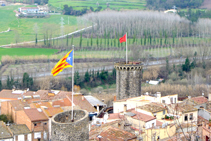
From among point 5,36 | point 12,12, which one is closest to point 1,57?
point 5,36

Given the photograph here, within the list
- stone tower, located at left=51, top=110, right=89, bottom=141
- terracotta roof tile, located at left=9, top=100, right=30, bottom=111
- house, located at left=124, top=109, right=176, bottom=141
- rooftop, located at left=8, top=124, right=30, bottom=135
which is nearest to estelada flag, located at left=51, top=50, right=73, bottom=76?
stone tower, located at left=51, top=110, right=89, bottom=141

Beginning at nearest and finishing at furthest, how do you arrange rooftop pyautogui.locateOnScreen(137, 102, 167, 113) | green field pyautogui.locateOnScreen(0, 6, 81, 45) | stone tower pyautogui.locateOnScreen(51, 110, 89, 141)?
1. stone tower pyautogui.locateOnScreen(51, 110, 89, 141)
2. rooftop pyautogui.locateOnScreen(137, 102, 167, 113)
3. green field pyautogui.locateOnScreen(0, 6, 81, 45)

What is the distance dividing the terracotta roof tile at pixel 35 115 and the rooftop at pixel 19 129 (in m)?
0.82

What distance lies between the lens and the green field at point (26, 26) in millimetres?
84938

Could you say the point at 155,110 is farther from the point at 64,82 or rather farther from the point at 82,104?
the point at 64,82

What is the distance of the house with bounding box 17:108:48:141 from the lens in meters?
30.2

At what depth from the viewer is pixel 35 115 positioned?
31031mm

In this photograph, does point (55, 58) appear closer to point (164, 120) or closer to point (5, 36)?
point (5, 36)

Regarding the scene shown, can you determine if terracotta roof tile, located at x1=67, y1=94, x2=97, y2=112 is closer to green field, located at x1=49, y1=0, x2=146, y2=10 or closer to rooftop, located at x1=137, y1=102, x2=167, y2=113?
rooftop, located at x1=137, y1=102, x2=167, y2=113

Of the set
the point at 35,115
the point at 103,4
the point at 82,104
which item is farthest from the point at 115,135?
the point at 103,4

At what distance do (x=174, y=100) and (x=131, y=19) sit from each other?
6143 cm

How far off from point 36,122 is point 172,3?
98.4 m

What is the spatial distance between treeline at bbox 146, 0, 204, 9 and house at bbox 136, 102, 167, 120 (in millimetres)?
93484

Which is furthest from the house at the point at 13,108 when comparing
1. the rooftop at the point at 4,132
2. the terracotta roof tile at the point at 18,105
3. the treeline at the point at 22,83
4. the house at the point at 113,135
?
the treeline at the point at 22,83
